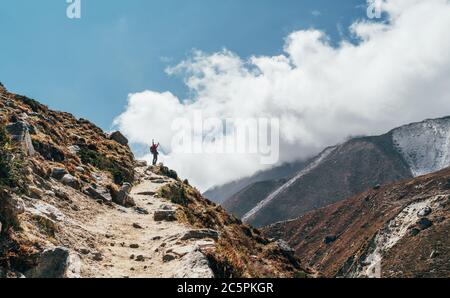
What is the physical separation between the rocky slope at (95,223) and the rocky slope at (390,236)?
226 feet

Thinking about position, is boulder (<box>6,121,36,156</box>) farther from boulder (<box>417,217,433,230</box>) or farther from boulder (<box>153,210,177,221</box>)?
boulder (<box>417,217,433,230</box>)

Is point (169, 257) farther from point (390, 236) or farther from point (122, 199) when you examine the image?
point (390, 236)

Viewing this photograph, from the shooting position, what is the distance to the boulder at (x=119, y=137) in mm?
57831

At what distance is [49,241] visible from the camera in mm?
16344

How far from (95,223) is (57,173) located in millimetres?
6772

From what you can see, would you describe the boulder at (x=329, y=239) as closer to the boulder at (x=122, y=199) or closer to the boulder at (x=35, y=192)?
the boulder at (x=122, y=199)

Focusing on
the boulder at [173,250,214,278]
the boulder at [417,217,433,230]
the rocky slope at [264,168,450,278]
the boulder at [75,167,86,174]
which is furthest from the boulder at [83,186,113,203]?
the boulder at [417,217,433,230]

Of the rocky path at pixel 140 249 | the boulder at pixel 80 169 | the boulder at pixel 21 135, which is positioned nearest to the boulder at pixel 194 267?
the rocky path at pixel 140 249

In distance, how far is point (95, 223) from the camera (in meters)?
23.1

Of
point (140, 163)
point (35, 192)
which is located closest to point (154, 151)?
point (140, 163)

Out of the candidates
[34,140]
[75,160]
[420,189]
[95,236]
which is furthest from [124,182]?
Result: [420,189]

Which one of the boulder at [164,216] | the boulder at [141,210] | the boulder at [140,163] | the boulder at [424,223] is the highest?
the boulder at [424,223]

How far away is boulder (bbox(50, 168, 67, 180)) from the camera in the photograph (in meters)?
27.8
